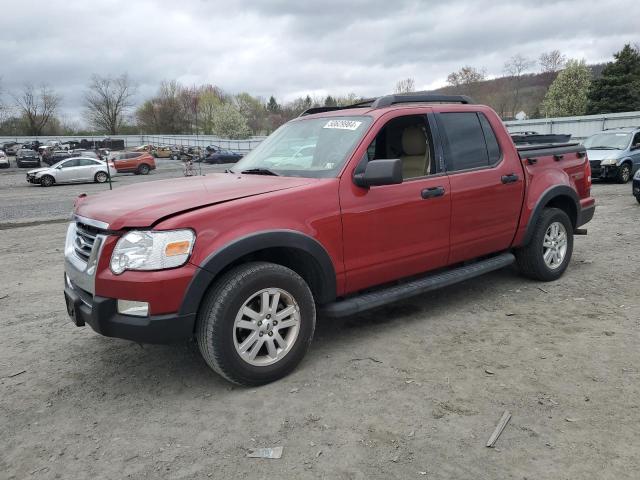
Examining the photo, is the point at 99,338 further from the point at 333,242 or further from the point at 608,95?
the point at 608,95

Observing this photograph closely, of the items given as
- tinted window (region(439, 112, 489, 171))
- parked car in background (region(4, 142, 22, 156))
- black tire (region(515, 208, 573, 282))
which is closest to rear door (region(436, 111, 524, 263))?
tinted window (region(439, 112, 489, 171))

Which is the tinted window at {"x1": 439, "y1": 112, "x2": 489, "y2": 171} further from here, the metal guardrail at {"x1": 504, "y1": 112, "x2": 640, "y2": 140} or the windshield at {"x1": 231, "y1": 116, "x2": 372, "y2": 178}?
the metal guardrail at {"x1": 504, "y1": 112, "x2": 640, "y2": 140}

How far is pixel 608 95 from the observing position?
119ft

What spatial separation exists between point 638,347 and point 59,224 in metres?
11.5


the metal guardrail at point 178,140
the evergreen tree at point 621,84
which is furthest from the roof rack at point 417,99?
the metal guardrail at point 178,140

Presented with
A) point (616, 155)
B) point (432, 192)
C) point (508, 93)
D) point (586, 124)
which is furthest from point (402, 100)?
point (508, 93)

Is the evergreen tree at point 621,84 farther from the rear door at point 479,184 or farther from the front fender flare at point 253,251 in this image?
the front fender flare at point 253,251

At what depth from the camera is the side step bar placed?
3.64m

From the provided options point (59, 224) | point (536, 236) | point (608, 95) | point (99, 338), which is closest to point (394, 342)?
point (536, 236)

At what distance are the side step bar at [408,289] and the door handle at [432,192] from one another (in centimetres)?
71

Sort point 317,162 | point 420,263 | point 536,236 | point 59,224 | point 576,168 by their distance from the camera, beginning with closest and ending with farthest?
1. point 317,162
2. point 420,263
3. point 536,236
4. point 576,168
5. point 59,224

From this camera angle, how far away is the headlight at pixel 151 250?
2.92 m

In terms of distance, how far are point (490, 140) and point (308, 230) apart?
2318mm

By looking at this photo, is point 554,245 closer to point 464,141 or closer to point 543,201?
point 543,201
